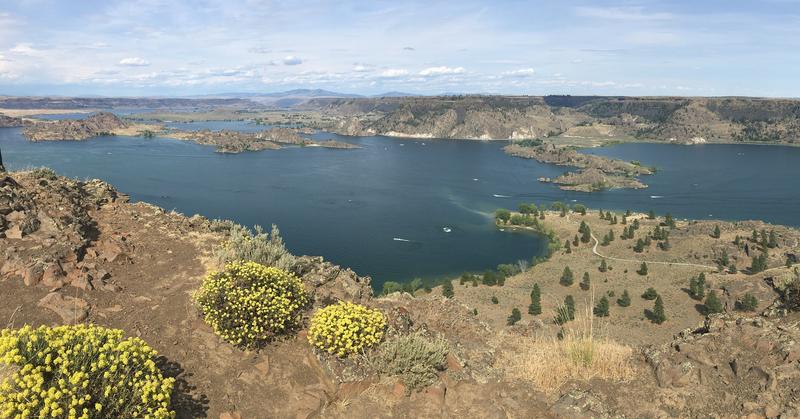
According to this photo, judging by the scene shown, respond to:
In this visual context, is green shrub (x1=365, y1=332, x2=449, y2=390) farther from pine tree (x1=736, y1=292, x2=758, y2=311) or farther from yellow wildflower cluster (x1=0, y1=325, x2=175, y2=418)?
pine tree (x1=736, y1=292, x2=758, y2=311)

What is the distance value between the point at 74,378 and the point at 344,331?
15.0 feet

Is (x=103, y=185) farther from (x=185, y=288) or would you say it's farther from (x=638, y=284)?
(x=638, y=284)

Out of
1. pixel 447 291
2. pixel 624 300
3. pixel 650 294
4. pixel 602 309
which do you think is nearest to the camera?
pixel 602 309

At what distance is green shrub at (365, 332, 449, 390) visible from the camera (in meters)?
9.21

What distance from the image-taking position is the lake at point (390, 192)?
259ft

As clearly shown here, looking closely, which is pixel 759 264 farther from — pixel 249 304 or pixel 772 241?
pixel 249 304

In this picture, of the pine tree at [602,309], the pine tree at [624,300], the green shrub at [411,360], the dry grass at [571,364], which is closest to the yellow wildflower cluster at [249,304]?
the green shrub at [411,360]

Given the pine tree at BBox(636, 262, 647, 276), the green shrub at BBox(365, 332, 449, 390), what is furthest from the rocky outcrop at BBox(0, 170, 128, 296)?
the pine tree at BBox(636, 262, 647, 276)

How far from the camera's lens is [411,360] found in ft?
30.7

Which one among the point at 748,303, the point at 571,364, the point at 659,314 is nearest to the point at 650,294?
the point at 659,314

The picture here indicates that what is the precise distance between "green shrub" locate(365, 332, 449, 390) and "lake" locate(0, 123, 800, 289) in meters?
52.9

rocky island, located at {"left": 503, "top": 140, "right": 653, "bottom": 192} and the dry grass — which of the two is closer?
the dry grass

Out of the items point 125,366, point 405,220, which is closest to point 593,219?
point 405,220

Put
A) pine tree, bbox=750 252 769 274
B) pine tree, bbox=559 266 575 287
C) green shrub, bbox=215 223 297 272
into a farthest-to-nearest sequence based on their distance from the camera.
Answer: pine tree, bbox=750 252 769 274, pine tree, bbox=559 266 575 287, green shrub, bbox=215 223 297 272
